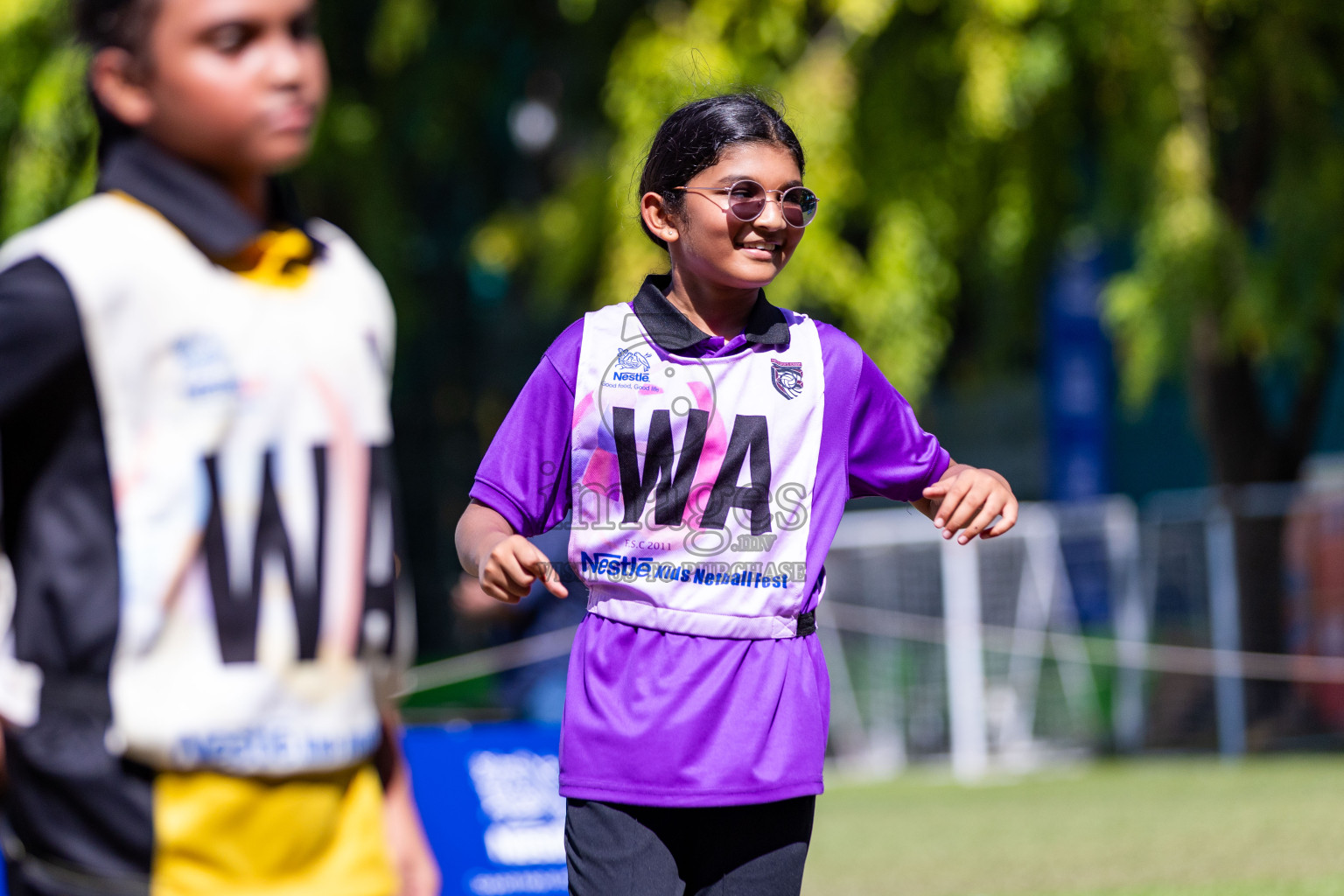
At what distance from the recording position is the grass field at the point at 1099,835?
7.05 m

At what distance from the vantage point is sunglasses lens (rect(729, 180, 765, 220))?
2898mm

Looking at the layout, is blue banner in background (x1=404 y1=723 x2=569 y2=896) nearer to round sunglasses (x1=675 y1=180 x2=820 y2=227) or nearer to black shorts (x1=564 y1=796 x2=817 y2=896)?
black shorts (x1=564 y1=796 x2=817 y2=896)

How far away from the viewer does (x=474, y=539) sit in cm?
277

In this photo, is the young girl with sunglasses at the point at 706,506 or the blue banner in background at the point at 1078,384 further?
the blue banner in background at the point at 1078,384

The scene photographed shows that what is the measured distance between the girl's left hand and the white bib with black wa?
122 cm

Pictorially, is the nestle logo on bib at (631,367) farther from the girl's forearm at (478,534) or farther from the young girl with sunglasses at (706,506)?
the girl's forearm at (478,534)

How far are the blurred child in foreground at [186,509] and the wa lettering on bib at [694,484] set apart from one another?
3.30 ft

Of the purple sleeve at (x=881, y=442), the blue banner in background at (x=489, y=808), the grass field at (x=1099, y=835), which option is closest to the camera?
the purple sleeve at (x=881, y=442)

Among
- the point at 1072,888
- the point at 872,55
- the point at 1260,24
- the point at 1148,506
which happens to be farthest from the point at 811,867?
the point at 1148,506

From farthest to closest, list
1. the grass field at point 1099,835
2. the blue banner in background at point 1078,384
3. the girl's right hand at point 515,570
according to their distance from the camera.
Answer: the blue banner in background at point 1078,384 < the grass field at point 1099,835 < the girl's right hand at point 515,570

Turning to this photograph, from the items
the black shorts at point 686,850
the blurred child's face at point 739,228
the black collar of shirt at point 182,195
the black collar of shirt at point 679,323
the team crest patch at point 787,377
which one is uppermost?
the black collar of shirt at point 182,195

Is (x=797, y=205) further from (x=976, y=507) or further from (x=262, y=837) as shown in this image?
(x=262, y=837)

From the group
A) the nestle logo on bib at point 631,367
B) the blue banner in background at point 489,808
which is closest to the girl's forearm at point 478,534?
the nestle logo on bib at point 631,367

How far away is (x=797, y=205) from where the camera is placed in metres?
2.91
